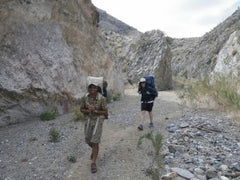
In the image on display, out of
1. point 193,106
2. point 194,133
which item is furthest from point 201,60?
point 194,133

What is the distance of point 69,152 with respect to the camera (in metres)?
7.50

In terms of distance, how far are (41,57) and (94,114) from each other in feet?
17.0

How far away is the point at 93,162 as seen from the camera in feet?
21.1

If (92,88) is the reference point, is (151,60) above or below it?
above

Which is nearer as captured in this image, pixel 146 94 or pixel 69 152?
pixel 69 152

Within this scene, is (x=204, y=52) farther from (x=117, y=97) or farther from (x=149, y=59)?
(x=117, y=97)

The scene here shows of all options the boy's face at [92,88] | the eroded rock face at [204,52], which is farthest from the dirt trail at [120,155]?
the eroded rock face at [204,52]

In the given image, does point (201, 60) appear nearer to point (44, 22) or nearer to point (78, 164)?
point (44, 22)

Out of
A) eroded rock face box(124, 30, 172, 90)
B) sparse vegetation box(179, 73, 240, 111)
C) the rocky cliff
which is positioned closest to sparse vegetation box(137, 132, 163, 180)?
sparse vegetation box(179, 73, 240, 111)

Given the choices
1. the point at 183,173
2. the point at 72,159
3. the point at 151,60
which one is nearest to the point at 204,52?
the point at 151,60

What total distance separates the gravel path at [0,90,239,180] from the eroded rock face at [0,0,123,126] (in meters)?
0.68

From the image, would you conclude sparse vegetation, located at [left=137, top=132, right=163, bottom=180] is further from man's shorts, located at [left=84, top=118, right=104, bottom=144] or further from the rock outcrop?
the rock outcrop

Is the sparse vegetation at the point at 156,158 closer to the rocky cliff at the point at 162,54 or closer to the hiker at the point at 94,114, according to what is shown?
the hiker at the point at 94,114

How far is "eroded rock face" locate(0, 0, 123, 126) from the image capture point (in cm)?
992
